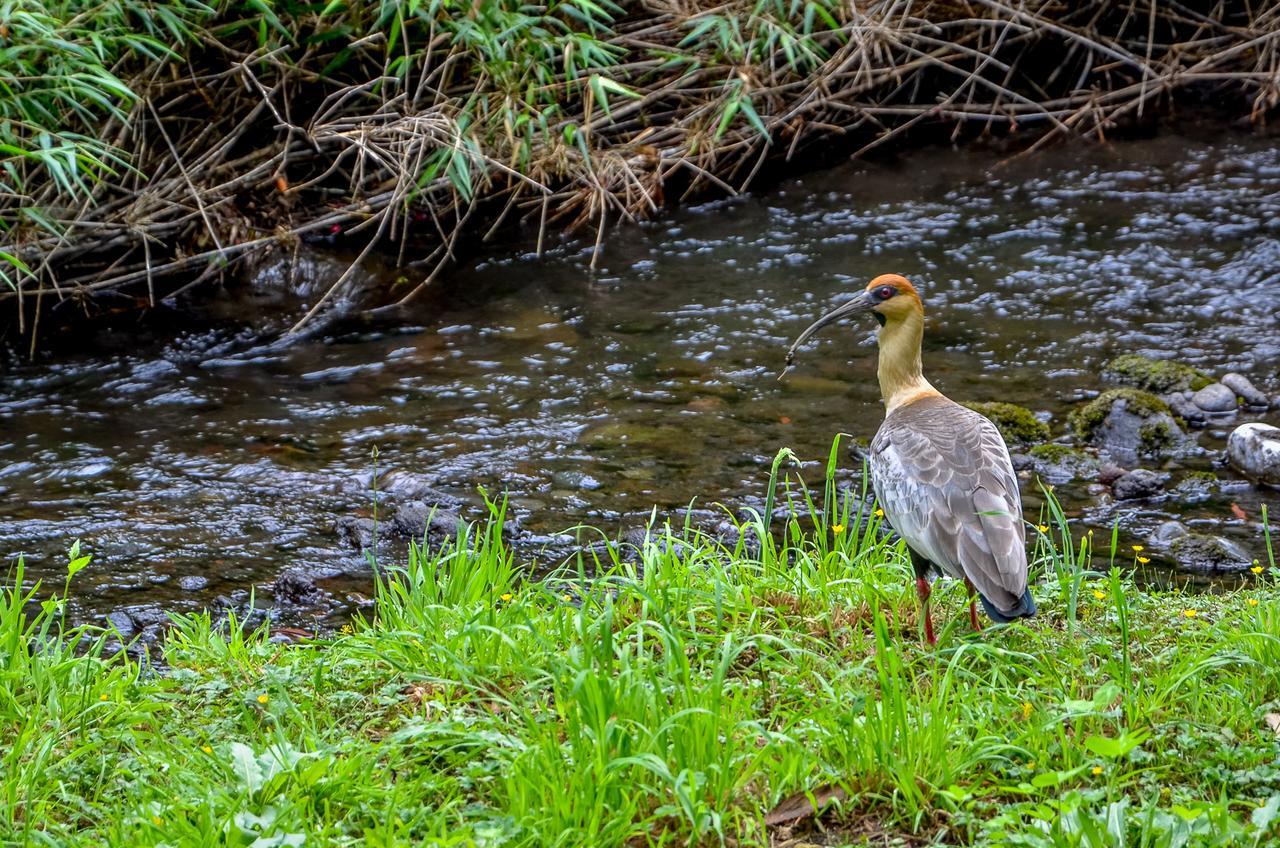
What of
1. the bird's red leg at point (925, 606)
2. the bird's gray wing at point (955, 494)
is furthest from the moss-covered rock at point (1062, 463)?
the bird's red leg at point (925, 606)

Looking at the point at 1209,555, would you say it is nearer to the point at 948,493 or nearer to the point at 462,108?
the point at 948,493

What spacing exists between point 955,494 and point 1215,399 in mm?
3239

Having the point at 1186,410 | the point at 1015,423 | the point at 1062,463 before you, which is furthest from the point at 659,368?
the point at 1186,410

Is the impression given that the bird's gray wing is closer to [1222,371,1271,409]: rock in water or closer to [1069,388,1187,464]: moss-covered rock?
[1069,388,1187,464]: moss-covered rock

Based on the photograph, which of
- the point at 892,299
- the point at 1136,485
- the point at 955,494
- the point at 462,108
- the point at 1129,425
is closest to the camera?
the point at 955,494

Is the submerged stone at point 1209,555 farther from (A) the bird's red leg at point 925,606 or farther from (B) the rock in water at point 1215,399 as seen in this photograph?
(A) the bird's red leg at point 925,606

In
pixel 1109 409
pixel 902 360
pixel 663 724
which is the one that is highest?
pixel 902 360

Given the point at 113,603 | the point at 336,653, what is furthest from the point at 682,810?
the point at 113,603

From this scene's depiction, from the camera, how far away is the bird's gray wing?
3506 millimetres

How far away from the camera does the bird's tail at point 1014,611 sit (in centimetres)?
340

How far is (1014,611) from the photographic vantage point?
3398mm

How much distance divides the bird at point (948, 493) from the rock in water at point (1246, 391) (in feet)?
8.59

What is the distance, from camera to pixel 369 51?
9.04 metres

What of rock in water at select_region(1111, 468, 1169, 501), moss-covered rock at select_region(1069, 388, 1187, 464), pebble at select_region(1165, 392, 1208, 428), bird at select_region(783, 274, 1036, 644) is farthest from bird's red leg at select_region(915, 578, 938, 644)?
pebble at select_region(1165, 392, 1208, 428)
